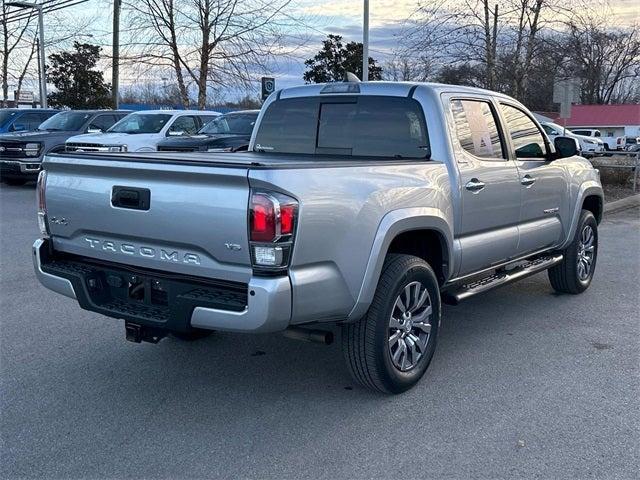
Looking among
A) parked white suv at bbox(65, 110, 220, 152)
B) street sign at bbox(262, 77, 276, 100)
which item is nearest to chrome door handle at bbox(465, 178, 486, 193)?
parked white suv at bbox(65, 110, 220, 152)

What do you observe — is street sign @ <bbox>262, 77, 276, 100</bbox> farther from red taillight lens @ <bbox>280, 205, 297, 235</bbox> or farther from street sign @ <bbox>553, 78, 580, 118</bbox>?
red taillight lens @ <bbox>280, 205, 297, 235</bbox>

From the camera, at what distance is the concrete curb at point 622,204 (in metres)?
14.0

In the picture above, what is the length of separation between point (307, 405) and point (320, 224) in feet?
4.23

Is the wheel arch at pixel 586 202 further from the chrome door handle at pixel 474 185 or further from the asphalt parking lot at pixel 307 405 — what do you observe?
the chrome door handle at pixel 474 185

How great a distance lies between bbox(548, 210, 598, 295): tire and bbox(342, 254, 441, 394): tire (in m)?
2.70

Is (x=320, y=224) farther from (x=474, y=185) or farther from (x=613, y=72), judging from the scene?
(x=613, y=72)

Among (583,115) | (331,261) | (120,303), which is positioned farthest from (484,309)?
(583,115)

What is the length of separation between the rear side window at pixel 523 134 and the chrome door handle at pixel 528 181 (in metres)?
0.20

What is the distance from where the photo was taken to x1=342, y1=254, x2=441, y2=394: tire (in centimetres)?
401

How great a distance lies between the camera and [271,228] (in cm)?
334

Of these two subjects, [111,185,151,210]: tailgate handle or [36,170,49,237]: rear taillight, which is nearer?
[111,185,151,210]: tailgate handle

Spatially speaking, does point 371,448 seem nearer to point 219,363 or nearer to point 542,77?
point 219,363

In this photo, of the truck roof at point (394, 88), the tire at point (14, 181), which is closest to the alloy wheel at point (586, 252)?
the truck roof at point (394, 88)

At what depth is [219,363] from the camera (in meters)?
4.86
